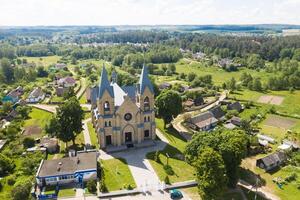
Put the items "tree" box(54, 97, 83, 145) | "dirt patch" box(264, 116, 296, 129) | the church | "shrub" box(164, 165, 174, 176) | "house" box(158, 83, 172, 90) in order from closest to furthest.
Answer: "shrub" box(164, 165, 174, 176) < "tree" box(54, 97, 83, 145) < the church < "dirt patch" box(264, 116, 296, 129) < "house" box(158, 83, 172, 90)

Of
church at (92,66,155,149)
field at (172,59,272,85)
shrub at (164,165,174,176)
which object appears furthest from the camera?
field at (172,59,272,85)

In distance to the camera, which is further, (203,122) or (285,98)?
(285,98)

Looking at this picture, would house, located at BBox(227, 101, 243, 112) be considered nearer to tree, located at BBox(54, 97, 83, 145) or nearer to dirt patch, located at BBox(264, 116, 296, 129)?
dirt patch, located at BBox(264, 116, 296, 129)

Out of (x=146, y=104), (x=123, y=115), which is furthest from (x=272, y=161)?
(x=123, y=115)

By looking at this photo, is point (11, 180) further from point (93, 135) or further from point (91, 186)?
point (93, 135)

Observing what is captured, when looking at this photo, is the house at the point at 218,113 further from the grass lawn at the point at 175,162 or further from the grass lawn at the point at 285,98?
the grass lawn at the point at 285,98

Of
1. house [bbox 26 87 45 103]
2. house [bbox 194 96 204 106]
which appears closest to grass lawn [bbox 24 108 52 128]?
house [bbox 26 87 45 103]

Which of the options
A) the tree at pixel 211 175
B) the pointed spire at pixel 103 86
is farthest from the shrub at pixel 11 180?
the tree at pixel 211 175

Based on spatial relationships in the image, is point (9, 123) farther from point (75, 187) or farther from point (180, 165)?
point (180, 165)
